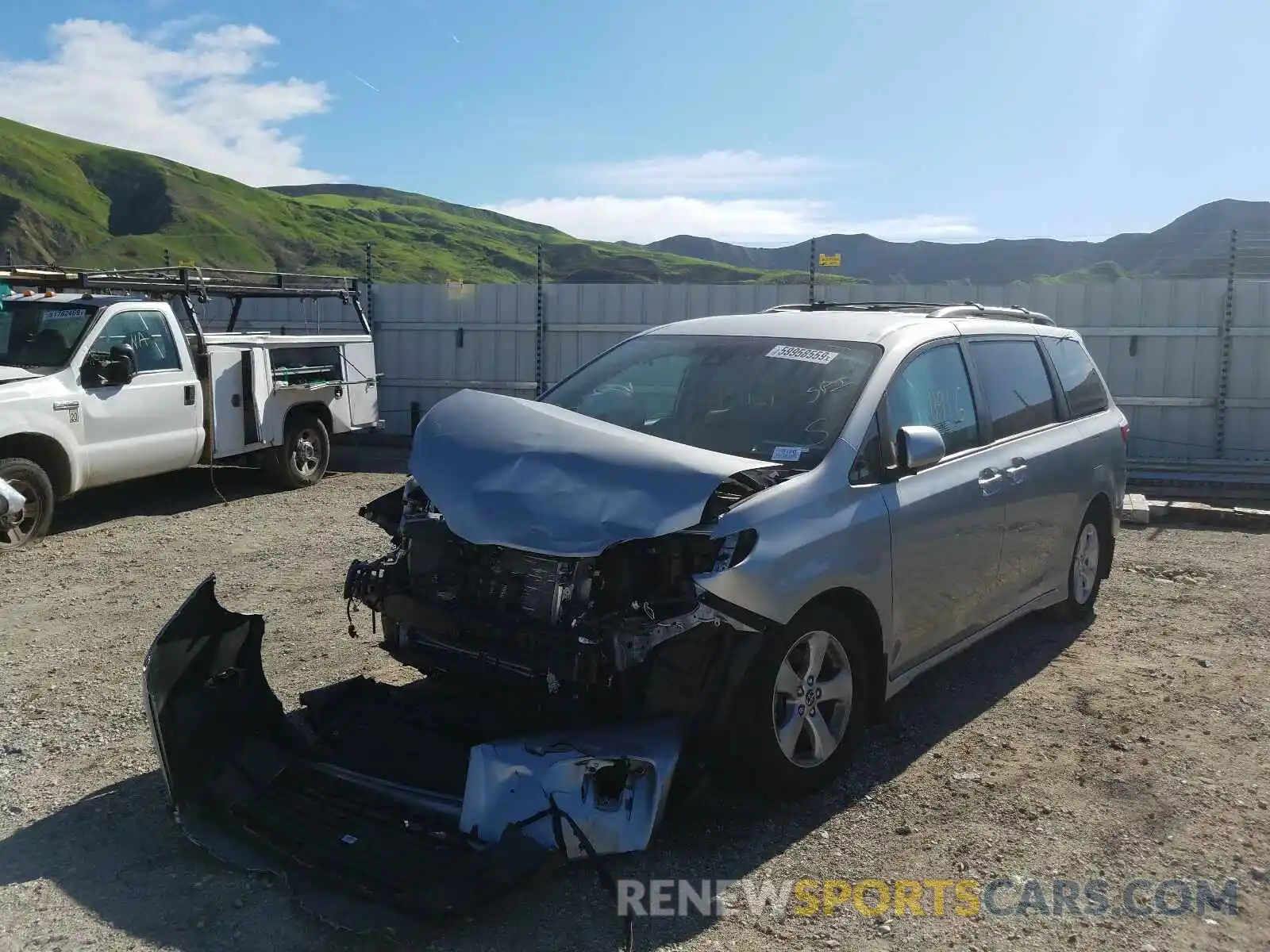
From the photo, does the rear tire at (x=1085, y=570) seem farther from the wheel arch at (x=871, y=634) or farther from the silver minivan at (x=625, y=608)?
the wheel arch at (x=871, y=634)

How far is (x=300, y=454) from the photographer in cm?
1115

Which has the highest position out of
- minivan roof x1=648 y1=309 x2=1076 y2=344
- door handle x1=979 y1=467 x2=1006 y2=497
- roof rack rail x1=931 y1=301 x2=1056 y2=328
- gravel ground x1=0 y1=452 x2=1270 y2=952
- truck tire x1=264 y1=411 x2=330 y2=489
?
roof rack rail x1=931 y1=301 x2=1056 y2=328

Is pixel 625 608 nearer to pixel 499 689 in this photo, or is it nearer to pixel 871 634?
pixel 499 689

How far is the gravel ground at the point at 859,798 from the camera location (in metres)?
3.21

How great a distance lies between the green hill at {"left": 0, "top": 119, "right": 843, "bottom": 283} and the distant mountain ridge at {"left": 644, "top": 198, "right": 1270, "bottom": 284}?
30930mm

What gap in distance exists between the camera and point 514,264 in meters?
93.4

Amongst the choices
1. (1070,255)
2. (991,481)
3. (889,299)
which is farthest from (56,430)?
(1070,255)

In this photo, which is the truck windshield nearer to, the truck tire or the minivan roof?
the truck tire

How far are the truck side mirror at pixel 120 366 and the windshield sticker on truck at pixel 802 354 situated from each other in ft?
20.3

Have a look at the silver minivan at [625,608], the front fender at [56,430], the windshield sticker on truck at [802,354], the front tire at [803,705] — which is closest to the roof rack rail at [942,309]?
the silver minivan at [625,608]

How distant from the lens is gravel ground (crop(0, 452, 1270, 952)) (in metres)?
3.21

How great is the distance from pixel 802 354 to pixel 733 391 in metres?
0.35

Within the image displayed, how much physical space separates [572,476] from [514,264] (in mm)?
91975

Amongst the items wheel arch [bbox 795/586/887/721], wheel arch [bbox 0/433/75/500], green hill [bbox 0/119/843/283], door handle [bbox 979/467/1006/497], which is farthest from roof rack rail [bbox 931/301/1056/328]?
green hill [bbox 0/119/843/283]
